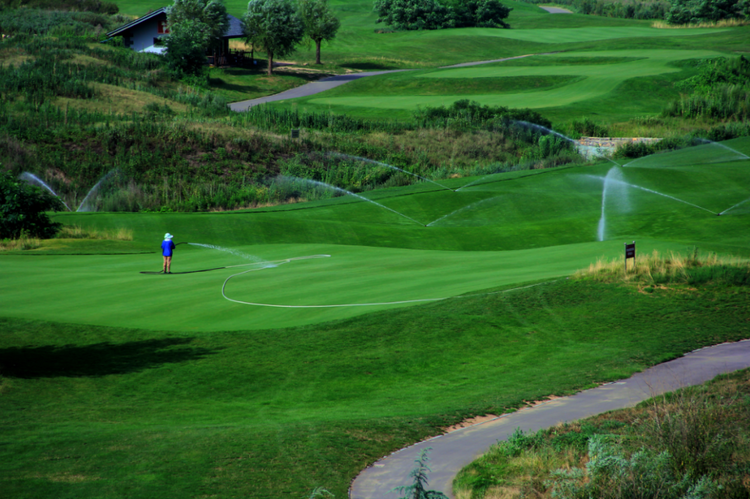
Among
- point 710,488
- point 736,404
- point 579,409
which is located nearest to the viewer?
point 710,488

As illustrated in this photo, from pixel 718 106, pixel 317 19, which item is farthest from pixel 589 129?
pixel 317 19

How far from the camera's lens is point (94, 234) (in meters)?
26.6

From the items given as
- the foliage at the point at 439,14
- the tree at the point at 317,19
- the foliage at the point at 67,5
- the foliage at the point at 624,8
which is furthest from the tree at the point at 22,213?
the foliage at the point at 624,8

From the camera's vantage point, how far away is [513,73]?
74.1 m

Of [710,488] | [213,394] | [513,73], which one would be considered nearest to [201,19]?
[513,73]

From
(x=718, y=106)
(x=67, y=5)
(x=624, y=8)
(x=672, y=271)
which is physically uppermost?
(x=624, y=8)

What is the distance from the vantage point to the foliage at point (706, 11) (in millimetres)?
96375

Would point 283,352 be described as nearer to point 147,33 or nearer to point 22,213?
point 22,213

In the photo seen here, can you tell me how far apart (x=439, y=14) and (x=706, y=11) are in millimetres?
39885

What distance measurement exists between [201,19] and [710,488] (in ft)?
265

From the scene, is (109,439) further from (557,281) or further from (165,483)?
(557,281)

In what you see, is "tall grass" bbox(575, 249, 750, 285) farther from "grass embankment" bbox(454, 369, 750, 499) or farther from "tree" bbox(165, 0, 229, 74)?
"tree" bbox(165, 0, 229, 74)

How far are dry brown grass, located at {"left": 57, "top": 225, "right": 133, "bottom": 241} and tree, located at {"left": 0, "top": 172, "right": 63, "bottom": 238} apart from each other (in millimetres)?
397

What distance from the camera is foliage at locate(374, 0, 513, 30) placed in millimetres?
115438
